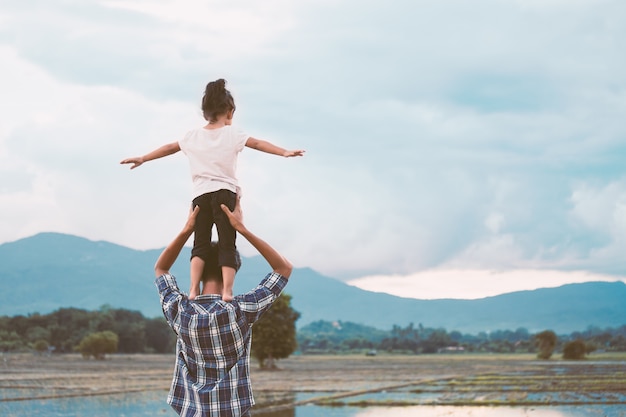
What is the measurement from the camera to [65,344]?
3361 inches

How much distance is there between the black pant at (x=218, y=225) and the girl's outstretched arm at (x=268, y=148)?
206 millimetres

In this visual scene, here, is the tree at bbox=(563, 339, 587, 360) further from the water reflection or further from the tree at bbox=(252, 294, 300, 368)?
the water reflection

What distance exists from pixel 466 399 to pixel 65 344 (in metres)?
65.9

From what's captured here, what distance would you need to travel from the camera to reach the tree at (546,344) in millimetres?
72812

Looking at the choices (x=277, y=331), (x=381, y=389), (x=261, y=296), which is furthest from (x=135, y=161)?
(x=277, y=331)

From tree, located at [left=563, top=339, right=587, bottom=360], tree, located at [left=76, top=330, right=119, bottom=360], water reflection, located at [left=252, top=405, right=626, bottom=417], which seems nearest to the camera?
water reflection, located at [left=252, top=405, right=626, bottom=417]

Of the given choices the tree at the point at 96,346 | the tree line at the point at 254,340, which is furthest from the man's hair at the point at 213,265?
the tree at the point at 96,346

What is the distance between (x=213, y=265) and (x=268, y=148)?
527mm

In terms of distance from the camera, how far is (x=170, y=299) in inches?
141

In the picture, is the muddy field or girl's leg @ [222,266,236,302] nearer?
girl's leg @ [222,266,236,302]

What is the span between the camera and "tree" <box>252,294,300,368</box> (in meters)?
49.9

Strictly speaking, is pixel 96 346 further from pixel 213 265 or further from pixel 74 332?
pixel 213 265

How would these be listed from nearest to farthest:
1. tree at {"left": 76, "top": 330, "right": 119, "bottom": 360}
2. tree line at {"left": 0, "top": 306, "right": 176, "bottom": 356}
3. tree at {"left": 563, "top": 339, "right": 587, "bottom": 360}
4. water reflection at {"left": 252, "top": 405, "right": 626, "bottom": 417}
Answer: water reflection at {"left": 252, "top": 405, "right": 626, "bottom": 417}
tree at {"left": 563, "top": 339, "right": 587, "bottom": 360}
tree at {"left": 76, "top": 330, "right": 119, "bottom": 360}
tree line at {"left": 0, "top": 306, "right": 176, "bottom": 356}

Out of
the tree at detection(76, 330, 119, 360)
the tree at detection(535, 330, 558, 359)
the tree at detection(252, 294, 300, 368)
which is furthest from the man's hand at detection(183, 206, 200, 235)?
the tree at detection(535, 330, 558, 359)
